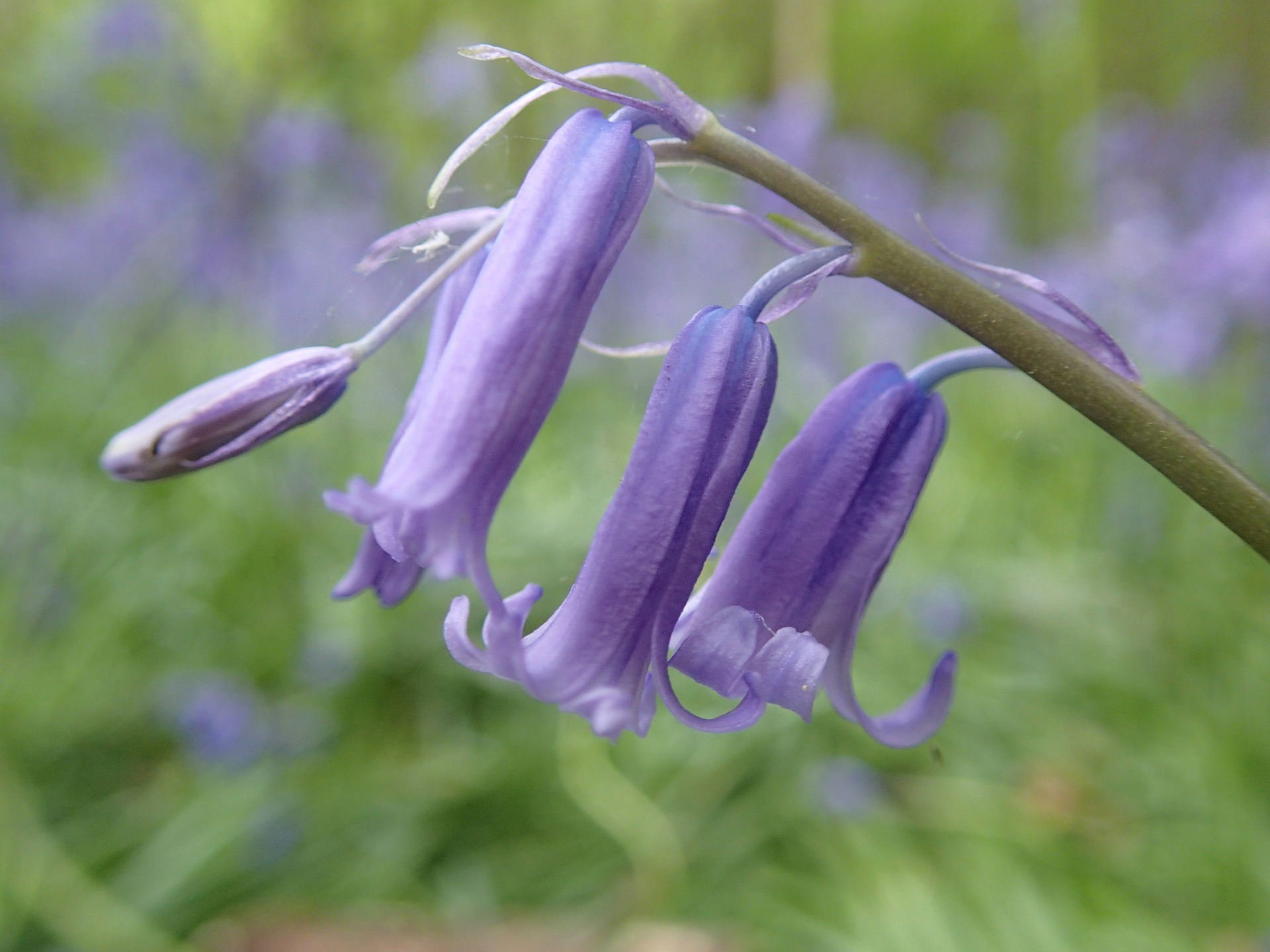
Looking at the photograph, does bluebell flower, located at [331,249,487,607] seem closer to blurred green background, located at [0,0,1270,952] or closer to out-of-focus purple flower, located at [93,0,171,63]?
blurred green background, located at [0,0,1270,952]

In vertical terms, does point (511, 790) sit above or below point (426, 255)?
below

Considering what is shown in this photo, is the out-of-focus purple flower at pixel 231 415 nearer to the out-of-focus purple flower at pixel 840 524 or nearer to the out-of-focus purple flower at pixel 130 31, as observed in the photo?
the out-of-focus purple flower at pixel 840 524

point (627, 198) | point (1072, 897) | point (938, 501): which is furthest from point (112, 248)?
point (627, 198)

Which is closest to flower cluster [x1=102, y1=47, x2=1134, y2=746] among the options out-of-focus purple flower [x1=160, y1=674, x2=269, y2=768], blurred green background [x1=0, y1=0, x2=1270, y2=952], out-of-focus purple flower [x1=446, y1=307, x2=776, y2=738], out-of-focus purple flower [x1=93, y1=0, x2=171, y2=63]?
out-of-focus purple flower [x1=446, y1=307, x2=776, y2=738]

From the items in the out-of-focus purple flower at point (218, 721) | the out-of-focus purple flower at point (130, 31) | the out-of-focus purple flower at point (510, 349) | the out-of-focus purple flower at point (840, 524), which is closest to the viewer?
the out-of-focus purple flower at point (510, 349)

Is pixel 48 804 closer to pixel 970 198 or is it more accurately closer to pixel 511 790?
pixel 511 790

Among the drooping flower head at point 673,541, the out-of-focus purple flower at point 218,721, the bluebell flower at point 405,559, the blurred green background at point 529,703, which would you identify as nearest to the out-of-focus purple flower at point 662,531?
the drooping flower head at point 673,541

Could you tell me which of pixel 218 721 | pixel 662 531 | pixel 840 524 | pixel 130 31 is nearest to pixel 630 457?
pixel 662 531
